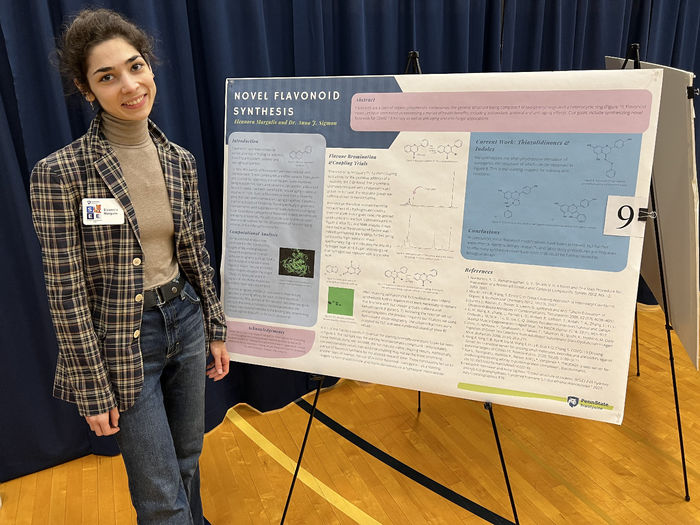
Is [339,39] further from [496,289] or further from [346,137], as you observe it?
[496,289]

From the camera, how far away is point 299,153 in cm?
146

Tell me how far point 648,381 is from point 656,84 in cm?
198

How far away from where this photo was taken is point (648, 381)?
256 centimetres

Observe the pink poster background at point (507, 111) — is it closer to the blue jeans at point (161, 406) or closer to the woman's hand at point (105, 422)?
the blue jeans at point (161, 406)

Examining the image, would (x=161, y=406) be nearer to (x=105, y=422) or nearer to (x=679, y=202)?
(x=105, y=422)

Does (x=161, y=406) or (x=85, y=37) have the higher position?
(x=85, y=37)

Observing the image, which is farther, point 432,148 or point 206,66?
point 206,66

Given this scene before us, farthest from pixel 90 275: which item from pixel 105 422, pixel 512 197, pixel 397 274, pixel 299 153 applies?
pixel 512 197

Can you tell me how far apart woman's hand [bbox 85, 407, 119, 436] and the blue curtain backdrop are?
964mm

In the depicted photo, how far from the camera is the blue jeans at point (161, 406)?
1153 mm

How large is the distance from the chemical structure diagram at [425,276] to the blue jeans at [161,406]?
2.05 ft

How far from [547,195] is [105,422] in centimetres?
122

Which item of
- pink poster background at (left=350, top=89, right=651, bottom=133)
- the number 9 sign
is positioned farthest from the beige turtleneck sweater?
the number 9 sign

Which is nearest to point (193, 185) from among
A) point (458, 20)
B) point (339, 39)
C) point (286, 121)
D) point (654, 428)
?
point (286, 121)
